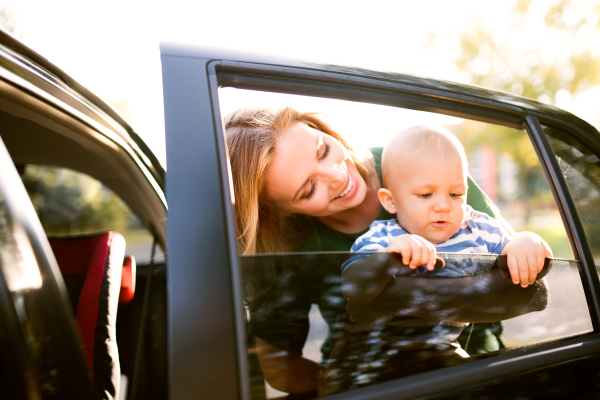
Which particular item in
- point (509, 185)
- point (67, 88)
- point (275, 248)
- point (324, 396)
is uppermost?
point (509, 185)

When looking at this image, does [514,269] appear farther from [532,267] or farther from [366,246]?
[366,246]

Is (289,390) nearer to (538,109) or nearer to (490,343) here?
(490,343)

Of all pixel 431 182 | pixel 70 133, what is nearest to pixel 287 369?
pixel 431 182

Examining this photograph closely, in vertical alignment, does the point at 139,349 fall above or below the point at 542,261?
below

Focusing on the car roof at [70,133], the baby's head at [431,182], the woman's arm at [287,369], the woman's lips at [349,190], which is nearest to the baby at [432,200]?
the baby's head at [431,182]

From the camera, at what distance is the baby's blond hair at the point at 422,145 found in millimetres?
1349

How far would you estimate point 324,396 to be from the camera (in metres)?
0.86

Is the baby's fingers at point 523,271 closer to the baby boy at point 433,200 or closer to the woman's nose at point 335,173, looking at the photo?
the baby boy at point 433,200

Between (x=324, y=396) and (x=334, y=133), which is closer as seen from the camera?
(x=324, y=396)

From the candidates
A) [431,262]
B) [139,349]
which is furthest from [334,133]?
[139,349]

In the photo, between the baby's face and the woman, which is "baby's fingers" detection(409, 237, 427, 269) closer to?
the woman

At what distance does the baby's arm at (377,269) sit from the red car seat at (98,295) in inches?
38.3

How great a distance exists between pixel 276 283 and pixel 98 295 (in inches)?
37.1

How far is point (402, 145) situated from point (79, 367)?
1158mm
